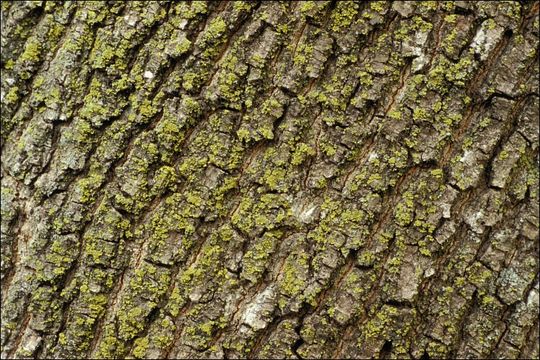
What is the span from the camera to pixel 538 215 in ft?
5.79

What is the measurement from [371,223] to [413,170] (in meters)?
0.20

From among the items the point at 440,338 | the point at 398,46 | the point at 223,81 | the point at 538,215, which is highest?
the point at 223,81

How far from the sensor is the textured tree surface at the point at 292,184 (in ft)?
5.79

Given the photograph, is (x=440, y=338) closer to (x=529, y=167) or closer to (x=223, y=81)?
(x=529, y=167)

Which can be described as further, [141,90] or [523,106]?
[141,90]

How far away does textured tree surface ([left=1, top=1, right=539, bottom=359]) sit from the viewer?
5.79ft

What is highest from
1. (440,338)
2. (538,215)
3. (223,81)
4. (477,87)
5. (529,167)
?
(223,81)

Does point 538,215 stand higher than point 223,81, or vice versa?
point 223,81

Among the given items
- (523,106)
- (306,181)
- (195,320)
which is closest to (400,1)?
(523,106)

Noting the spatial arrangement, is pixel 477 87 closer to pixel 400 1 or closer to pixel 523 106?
pixel 523 106

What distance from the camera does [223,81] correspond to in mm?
1827

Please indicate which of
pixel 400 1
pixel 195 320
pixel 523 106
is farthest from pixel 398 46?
pixel 195 320

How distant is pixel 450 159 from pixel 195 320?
2.92ft

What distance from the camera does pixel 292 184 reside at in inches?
71.5
